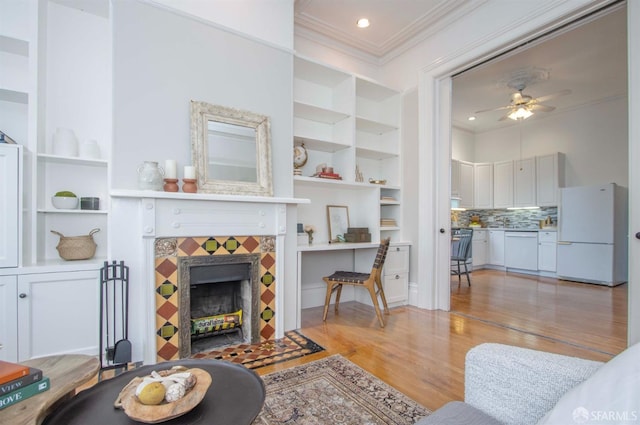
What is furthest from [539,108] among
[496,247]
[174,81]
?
[174,81]

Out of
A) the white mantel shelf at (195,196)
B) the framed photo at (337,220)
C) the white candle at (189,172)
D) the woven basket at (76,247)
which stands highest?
the white candle at (189,172)

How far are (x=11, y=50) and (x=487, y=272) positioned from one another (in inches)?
300

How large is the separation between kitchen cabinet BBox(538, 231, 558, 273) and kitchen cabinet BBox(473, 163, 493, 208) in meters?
1.32

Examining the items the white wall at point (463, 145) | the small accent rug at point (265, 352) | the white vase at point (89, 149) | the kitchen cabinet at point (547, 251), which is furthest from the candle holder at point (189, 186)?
the kitchen cabinet at point (547, 251)

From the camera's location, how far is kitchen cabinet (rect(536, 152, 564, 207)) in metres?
6.05

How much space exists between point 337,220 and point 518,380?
119 inches

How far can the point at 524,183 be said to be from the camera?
6535 millimetres

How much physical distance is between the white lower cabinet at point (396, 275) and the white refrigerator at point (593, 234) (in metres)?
3.73

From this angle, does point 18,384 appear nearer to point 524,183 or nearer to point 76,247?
point 76,247

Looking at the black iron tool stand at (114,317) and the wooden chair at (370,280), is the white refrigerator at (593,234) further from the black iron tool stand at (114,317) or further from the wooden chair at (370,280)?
the black iron tool stand at (114,317)

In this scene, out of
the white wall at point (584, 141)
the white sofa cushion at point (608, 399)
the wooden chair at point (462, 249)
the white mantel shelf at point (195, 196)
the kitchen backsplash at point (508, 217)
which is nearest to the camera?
the white sofa cushion at point (608, 399)

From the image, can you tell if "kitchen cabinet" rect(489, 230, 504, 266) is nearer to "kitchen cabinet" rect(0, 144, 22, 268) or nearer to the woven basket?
the woven basket

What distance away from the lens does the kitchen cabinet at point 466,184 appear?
6938mm

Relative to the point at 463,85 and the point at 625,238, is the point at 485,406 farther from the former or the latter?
the point at 625,238
